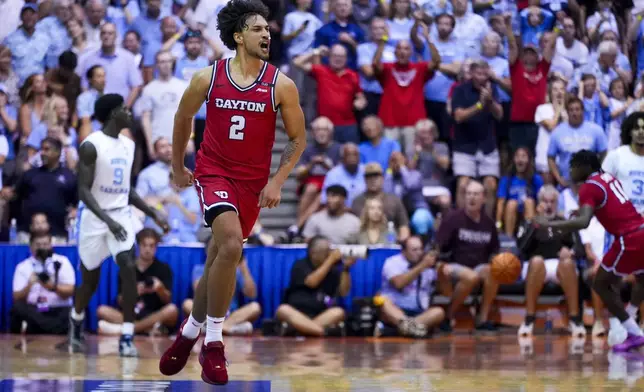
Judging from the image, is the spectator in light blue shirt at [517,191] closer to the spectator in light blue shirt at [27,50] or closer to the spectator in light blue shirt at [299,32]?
the spectator in light blue shirt at [299,32]

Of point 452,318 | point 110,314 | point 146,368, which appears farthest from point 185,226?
point 146,368

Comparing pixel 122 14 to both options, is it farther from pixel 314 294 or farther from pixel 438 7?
pixel 314 294

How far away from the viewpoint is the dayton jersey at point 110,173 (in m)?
10.4

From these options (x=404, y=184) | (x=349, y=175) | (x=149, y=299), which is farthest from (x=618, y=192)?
(x=149, y=299)

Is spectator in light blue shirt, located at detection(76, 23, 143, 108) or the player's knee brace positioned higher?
spectator in light blue shirt, located at detection(76, 23, 143, 108)

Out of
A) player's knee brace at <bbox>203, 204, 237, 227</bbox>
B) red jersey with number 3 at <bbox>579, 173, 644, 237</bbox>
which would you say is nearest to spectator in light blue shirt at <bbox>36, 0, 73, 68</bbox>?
red jersey with number 3 at <bbox>579, 173, 644, 237</bbox>

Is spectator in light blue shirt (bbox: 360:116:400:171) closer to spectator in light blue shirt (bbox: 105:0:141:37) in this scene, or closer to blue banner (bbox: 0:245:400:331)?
blue banner (bbox: 0:245:400:331)

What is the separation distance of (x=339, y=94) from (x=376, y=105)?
2.17 ft

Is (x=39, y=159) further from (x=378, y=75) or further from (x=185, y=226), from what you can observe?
(x=378, y=75)

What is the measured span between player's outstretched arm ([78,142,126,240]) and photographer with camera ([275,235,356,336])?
265 centimetres

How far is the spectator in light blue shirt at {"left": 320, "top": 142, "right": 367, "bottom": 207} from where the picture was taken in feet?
44.5

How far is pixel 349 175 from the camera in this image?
13.7 m

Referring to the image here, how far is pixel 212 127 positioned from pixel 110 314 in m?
5.51

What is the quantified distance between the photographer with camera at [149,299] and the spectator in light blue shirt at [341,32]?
396 centimetres
